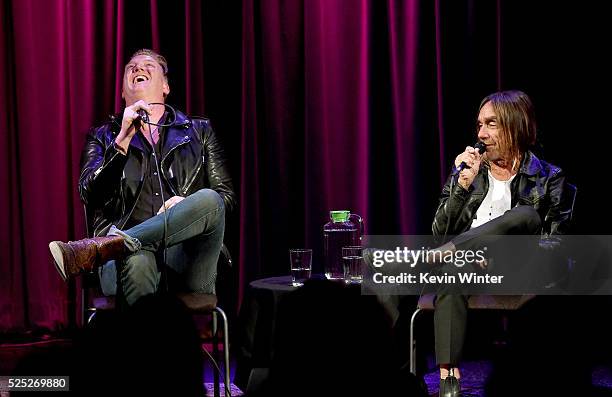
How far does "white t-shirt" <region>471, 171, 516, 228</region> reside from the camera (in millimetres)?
2898

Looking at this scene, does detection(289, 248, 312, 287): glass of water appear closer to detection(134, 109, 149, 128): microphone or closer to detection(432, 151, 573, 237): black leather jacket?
detection(432, 151, 573, 237): black leather jacket

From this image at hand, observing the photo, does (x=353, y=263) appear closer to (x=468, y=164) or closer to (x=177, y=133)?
(x=468, y=164)

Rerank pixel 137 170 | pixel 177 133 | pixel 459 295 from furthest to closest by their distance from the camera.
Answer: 1. pixel 177 133
2. pixel 137 170
3. pixel 459 295

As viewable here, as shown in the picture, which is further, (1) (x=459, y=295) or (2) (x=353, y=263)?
(2) (x=353, y=263)

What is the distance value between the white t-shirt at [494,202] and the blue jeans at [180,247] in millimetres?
1033

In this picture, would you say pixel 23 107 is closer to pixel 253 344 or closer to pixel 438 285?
pixel 253 344

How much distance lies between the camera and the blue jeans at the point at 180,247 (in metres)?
2.46

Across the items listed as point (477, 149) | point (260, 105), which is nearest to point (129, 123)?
point (260, 105)

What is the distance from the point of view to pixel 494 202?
2.92 meters

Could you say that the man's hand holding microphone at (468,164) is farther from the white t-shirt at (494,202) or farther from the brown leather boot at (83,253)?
the brown leather boot at (83,253)

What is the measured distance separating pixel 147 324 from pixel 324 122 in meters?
2.36

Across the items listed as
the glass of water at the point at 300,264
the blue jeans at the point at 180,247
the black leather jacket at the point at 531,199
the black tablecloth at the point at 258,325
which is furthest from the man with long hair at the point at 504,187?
the blue jeans at the point at 180,247

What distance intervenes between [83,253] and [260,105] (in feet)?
5.37

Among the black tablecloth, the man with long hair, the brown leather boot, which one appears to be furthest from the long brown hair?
the brown leather boot
